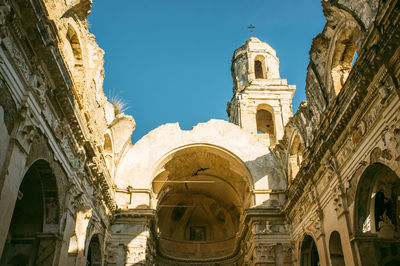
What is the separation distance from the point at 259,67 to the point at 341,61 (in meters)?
18.7

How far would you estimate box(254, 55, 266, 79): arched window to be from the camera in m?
29.7

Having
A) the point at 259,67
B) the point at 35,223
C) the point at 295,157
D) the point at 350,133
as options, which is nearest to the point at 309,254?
the point at 295,157

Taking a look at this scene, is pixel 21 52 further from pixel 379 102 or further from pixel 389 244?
pixel 389 244

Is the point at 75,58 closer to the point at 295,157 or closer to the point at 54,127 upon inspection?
the point at 54,127

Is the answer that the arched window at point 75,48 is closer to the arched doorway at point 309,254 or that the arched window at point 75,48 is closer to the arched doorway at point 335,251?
the arched doorway at point 335,251

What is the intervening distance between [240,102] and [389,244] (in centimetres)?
1769

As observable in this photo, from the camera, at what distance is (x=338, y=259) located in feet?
37.8

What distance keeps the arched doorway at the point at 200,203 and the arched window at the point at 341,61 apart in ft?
27.5

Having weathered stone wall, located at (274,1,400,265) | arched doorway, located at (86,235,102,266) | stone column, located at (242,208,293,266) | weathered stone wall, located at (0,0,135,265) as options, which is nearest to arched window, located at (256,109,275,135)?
stone column, located at (242,208,293,266)

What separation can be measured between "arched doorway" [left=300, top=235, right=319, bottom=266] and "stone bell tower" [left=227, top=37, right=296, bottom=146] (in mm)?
10590

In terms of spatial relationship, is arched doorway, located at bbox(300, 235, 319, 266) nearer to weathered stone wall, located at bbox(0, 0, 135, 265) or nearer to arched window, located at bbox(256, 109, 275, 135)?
weathered stone wall, located at bbox(0, 0, 135, 265)

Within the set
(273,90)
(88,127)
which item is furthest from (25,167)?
(273,90)

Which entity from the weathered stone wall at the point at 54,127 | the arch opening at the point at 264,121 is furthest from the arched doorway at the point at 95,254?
the arch opening at the point at 264,121

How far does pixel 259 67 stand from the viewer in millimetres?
30297
